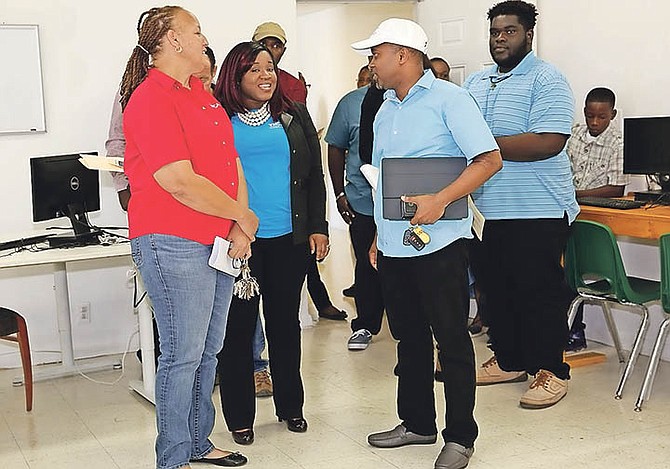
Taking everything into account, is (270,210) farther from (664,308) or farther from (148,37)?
(664,308)

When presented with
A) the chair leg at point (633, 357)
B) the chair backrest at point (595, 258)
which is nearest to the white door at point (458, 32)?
the chair backrest at point (595, 258)

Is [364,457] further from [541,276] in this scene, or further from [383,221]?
[541,276]

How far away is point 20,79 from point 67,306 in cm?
126

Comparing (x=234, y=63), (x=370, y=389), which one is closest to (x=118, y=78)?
(x=234, y=63)

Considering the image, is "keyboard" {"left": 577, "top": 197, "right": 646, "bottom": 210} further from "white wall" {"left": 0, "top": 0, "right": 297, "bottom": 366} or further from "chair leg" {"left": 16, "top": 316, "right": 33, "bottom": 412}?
"chair leg" {"left": 16, "top": 316, "right": 33, "bottom": 412}

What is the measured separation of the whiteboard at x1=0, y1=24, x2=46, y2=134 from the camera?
4.95 m

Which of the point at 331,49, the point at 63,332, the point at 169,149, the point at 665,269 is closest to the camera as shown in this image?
the point at 169,149

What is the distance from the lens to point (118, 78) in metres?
5.24

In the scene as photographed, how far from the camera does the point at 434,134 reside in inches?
129

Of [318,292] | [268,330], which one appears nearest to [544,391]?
[268,330]

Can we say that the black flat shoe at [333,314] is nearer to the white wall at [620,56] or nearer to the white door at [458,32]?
the white wall at [620,56]

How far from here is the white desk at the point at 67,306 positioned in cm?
407

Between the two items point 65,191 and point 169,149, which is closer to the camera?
point 169,149

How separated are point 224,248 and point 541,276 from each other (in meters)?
1.71
